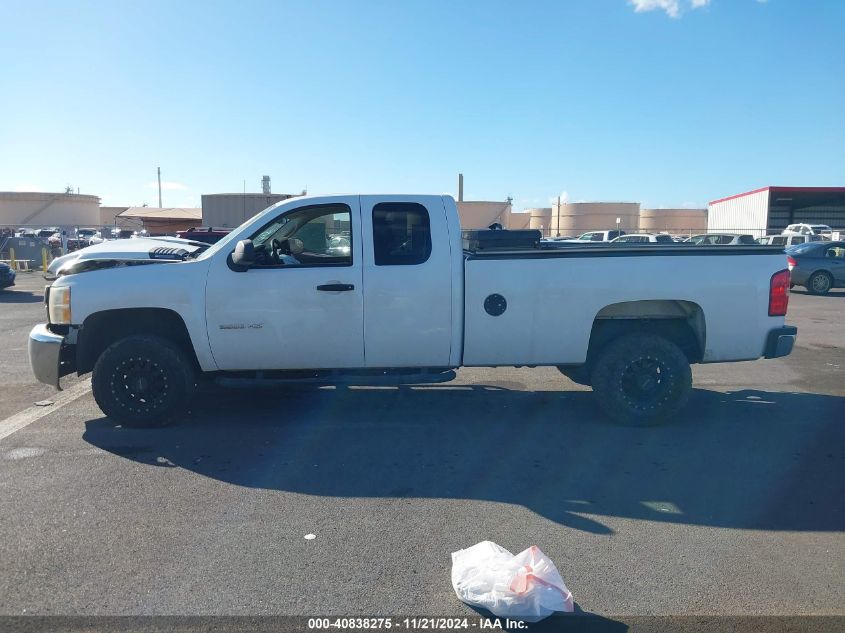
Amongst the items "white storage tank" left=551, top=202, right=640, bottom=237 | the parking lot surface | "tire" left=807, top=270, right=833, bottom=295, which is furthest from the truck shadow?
"white storage tank" left=551, top=202, right=640, bottom=237

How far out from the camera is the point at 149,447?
6.19 meters

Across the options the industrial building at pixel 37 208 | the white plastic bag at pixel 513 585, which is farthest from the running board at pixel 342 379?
the industrial building at pixel 37 208

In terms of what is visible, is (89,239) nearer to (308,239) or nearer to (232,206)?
(232,206)

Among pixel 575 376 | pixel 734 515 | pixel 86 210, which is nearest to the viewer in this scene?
pixel 734 515

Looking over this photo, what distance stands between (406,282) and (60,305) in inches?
120

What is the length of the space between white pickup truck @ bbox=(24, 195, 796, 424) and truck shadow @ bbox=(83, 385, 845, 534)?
0.48 m

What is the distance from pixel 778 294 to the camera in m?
6.67

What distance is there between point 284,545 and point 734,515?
114 inches

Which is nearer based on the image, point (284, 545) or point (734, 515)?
point (284, 545)

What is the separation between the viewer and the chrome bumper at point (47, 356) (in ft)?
21.4

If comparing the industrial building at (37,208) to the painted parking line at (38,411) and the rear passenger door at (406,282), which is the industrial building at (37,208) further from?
the rear passenger door at (406,282)

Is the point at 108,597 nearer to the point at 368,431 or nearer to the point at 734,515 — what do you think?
the point at 368,431

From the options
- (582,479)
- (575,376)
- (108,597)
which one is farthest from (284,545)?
(575,376)

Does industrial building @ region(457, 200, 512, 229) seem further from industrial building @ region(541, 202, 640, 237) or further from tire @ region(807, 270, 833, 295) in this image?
tire @ region(807, 270, 833, 295)
